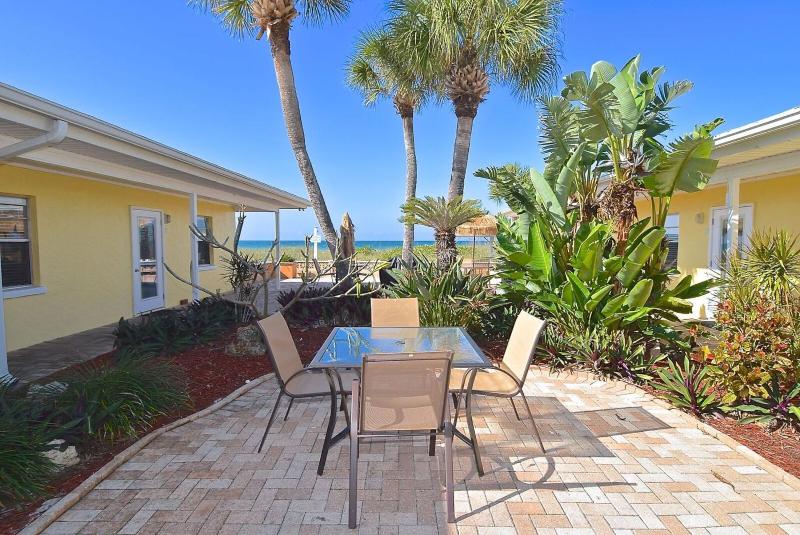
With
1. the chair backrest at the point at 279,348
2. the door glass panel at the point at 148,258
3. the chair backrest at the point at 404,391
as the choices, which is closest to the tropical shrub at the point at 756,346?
the chair backrest at the point at 404,391

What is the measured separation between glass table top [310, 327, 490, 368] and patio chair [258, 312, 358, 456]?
0.17 m

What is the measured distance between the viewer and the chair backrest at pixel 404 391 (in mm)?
2689

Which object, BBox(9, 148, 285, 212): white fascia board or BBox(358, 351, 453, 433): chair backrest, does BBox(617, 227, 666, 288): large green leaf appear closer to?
BBox(358, 351, 453, 433): chair backrest

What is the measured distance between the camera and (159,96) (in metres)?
18.8

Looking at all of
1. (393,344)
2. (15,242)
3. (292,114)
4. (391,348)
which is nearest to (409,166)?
(292,114)

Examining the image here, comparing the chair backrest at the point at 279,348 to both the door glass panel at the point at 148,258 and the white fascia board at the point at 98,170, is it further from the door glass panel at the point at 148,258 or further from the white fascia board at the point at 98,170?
the door glass panel at the point at 148,258

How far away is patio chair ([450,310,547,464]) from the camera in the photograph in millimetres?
3542

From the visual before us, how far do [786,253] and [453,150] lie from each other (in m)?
5.96

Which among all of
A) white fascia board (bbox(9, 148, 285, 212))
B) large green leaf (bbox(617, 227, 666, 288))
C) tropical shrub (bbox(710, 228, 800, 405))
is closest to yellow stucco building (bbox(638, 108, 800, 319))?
large green leaf (bbox(617, 227, 666, 288))

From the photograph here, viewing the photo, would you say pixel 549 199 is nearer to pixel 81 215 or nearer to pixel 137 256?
pixel 81 215

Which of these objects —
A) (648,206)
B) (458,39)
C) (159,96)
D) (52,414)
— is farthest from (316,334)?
(159,96)

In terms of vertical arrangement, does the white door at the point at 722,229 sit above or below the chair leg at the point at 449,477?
above

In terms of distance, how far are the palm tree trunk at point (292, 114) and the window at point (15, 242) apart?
4717 millimetres

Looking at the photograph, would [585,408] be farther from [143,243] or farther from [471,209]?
[143,243]
